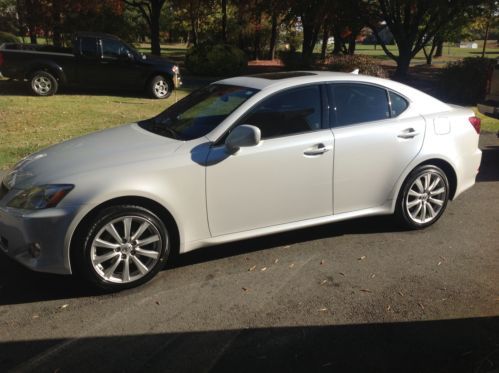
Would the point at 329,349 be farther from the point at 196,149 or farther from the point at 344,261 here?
the point at 196,149

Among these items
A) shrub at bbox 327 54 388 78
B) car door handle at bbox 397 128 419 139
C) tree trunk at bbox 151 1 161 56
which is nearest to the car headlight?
car door handle at bbox 397 128 419 139

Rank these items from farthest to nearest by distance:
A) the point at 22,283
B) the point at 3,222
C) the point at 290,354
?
the point at 22,283
the point at 3,222
the point at 290,354

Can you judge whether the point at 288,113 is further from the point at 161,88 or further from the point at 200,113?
the point at 161,88

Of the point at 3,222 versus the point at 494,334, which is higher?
the point at 3,222

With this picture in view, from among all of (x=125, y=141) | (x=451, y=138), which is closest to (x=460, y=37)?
(x=451, y=138)

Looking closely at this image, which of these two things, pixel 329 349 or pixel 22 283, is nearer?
pixel 329 349

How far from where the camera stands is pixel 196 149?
409cm

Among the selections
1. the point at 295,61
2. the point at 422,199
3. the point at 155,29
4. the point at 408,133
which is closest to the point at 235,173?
the point at 408,133

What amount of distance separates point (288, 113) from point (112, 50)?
11.4 m

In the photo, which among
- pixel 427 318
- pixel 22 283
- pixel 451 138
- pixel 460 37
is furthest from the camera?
pixel 460 37

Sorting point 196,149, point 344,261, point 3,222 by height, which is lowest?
point 344,261

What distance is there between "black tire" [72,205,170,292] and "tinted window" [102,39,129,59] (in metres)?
11.7

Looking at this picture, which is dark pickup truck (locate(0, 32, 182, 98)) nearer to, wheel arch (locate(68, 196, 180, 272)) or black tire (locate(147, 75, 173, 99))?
black tire (locate(147, 75, 173, 99))

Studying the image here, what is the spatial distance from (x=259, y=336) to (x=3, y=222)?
2056 millimetres
